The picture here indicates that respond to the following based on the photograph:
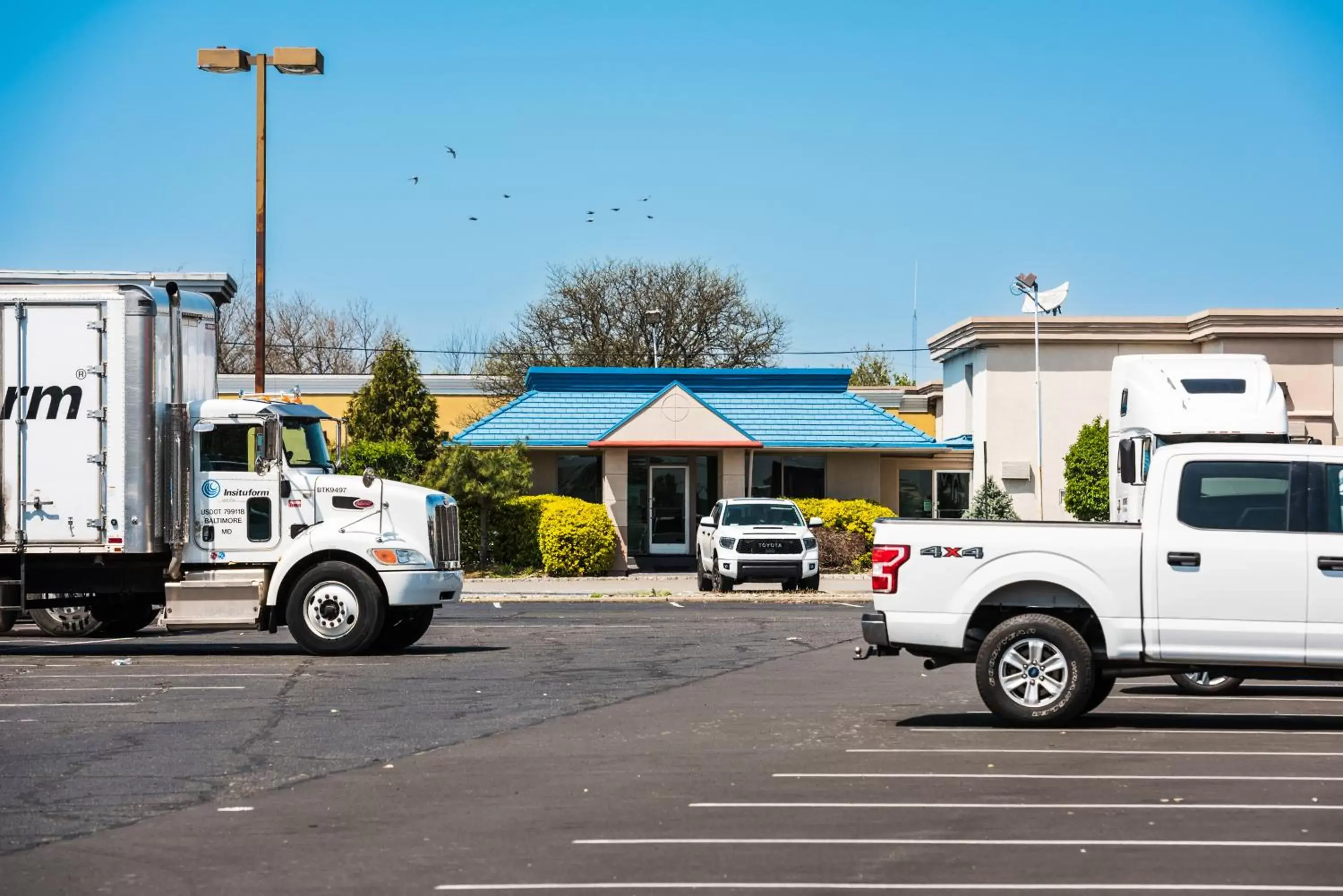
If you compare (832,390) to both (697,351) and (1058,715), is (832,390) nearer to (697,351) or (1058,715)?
(697,351)

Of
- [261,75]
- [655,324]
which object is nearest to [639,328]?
[655,324]

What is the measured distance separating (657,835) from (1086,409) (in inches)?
1331

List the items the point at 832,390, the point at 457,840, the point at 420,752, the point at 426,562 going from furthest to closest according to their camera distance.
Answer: the point at 832,390 < the point at 426,562 < the point at 420,752 < the point at 457,840

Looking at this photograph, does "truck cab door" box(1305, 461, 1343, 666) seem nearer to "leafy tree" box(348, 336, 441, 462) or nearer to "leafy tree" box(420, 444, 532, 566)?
"leafy tree" box(420, 444, 532, 566)

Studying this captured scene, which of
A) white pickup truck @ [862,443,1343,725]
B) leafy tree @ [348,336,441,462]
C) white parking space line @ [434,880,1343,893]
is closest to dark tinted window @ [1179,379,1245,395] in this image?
white pickup truck @ [862,443,1343,725]

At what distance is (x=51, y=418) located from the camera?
17.9 meters

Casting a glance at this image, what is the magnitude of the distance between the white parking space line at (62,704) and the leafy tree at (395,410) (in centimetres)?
2942

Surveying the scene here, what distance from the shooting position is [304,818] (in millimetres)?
8758

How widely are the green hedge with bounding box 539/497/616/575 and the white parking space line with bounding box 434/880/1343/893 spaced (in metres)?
27.2

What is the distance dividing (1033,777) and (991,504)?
28.6m

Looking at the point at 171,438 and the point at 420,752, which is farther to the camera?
the point at 171,438

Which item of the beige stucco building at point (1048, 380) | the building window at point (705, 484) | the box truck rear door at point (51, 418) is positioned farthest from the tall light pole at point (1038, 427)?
the box truck rear door at point (51, 418)

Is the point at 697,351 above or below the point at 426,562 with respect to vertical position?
above

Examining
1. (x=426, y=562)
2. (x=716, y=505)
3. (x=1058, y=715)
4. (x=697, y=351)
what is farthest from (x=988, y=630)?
(x=697, y=351)
